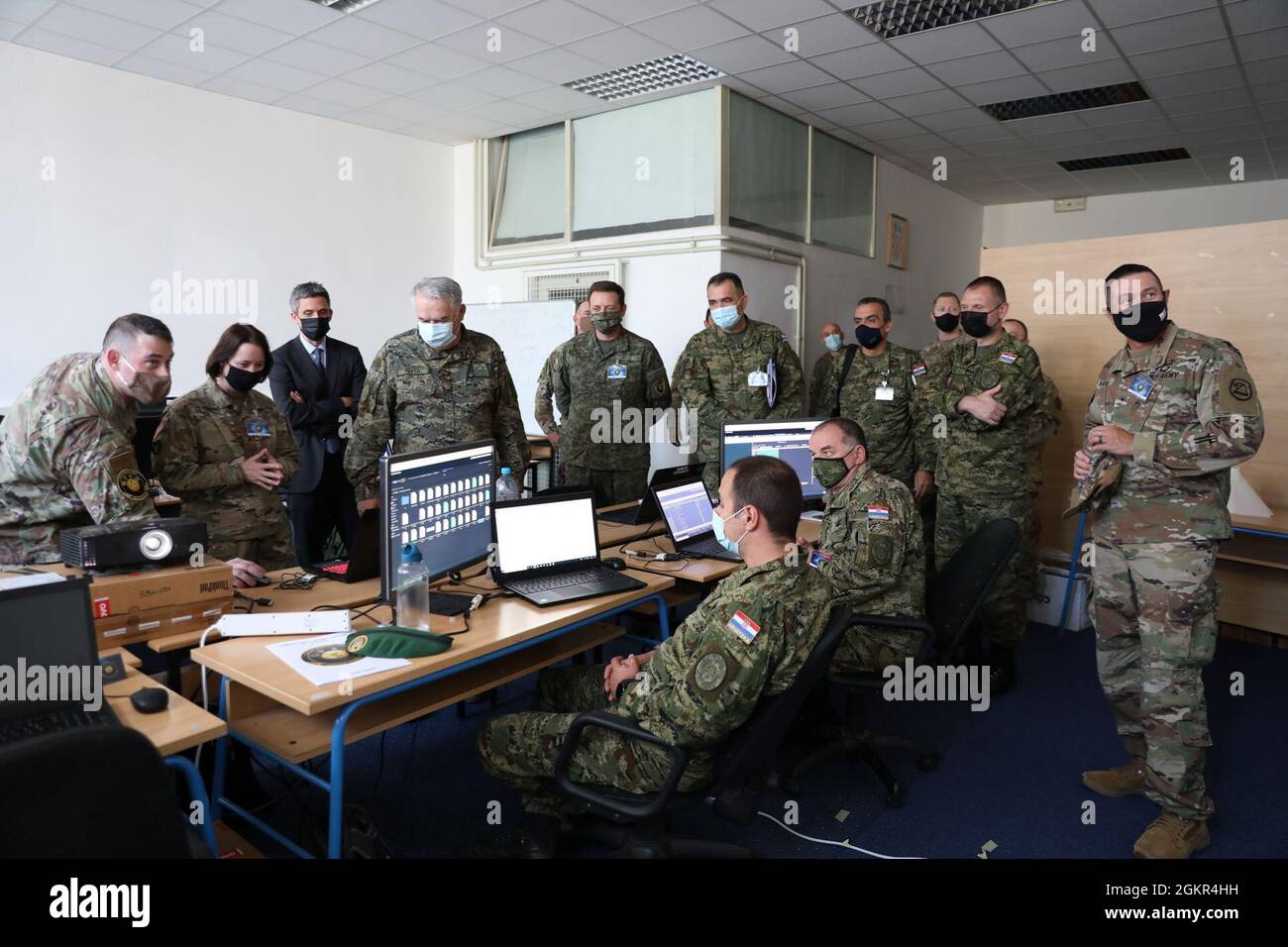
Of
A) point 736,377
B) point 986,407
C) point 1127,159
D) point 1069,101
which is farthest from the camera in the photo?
point 1127,159

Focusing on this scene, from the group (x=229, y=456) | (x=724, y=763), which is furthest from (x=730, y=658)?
(x=229, y=456)

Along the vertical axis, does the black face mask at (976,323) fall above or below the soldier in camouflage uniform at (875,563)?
above

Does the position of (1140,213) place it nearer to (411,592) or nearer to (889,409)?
(889,409)

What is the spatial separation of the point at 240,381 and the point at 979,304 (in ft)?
10.3

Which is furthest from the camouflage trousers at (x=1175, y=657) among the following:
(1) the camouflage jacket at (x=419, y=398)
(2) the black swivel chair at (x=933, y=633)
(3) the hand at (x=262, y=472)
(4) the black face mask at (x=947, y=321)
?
(4) the black face mask at (x=947, y=321)

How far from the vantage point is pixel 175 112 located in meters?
5.31

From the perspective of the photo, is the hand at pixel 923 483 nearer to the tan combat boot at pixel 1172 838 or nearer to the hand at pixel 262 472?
the tan combat boot at pixel 1172 838

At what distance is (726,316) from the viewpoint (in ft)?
14.1

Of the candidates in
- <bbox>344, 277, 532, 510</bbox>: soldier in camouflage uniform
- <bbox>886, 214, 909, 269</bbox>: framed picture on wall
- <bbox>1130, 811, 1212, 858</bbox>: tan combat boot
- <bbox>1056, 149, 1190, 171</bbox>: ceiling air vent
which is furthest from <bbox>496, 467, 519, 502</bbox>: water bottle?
<bbox>1056, 149, 1190, 171</bbox>: ceiling air vent

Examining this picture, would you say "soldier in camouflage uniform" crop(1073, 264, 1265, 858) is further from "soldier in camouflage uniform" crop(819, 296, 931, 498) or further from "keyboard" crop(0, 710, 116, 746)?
→ "keyboard" crop(0, 710, 116, 746)

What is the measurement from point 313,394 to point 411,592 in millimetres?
2190

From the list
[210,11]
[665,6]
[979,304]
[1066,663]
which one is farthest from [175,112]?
[1066,663]

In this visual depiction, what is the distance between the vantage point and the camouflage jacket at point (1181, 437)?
2359 mm

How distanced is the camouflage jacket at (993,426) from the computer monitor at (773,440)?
89 centimetres
